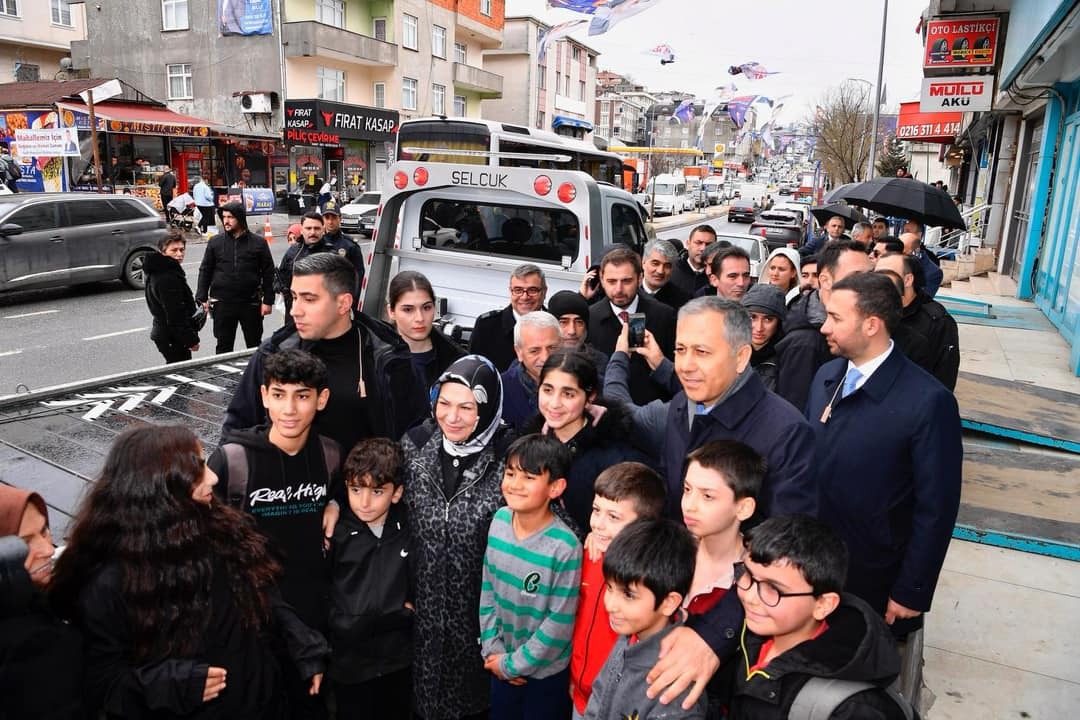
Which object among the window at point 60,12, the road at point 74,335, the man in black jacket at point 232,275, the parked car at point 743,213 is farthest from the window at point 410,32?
the man in black jacket at point 232,275

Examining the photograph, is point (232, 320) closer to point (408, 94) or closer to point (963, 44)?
point (963, 44)

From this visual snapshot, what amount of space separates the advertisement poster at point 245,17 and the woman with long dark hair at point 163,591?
32.5 metres

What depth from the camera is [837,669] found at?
1.89 m

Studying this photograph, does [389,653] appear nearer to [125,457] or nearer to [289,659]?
[289,659]

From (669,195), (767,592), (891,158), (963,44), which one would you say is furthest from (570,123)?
(767,592)

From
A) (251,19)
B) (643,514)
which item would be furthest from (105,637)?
(251,19)

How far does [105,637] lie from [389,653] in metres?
1.01

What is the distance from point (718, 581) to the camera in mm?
2316

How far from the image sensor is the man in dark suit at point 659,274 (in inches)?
214

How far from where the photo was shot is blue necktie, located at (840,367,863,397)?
3.03 meters

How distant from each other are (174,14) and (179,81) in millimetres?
2757

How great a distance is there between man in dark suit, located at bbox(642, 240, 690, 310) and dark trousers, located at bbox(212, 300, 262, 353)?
448 cm

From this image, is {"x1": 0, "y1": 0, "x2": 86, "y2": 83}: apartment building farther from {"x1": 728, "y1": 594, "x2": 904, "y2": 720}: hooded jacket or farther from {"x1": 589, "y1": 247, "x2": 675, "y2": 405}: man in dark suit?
Answer: {"x1": 728, "y1": 594, "x2": 904, "y2": 720}: hooded jacket

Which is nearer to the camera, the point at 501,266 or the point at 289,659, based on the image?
the point at 289,659
